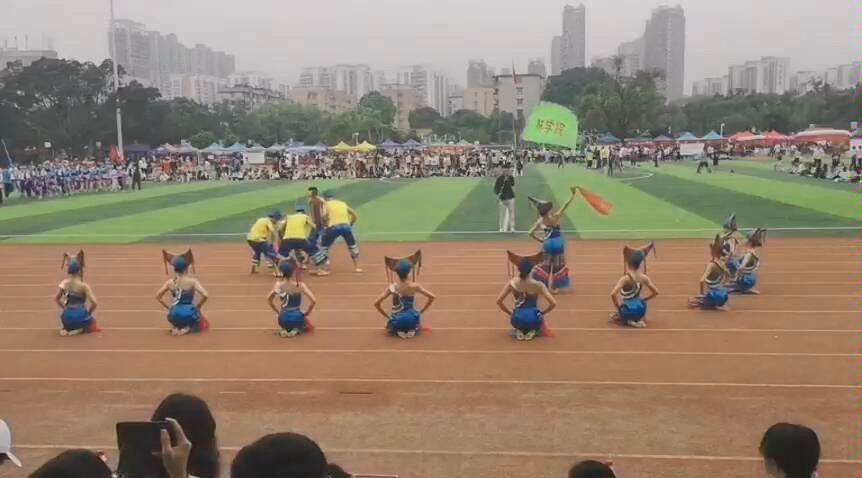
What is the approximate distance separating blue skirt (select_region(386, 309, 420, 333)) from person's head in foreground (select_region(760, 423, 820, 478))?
7.18m

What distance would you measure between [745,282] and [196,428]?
11.4m

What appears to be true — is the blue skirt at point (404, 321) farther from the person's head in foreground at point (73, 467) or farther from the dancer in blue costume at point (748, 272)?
the person's head in foreground at point (73, 467)

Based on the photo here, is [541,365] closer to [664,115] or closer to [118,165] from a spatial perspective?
[118,165]

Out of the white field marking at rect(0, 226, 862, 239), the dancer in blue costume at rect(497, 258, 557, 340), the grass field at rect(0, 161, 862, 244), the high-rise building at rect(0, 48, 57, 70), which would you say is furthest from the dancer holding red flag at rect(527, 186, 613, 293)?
the high-rise building at rect(0, 48, 57, 70)

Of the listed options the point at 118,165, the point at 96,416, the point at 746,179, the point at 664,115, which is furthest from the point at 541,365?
the point at 664,115

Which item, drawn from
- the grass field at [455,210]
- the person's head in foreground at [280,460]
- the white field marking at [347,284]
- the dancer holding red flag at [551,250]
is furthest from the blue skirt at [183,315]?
the grass field at [455,210]

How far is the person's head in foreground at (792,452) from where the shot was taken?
11.3 feet

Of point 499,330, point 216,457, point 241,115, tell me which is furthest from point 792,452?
point 241,115

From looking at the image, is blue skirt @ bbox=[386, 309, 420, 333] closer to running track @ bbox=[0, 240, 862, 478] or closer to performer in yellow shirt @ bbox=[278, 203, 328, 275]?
running track @ bbox=[0, 240, 862, 478]

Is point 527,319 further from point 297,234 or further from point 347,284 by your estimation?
point 297,234

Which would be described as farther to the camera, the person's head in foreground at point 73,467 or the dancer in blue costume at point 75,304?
the dancer in blue costume at point 75,304

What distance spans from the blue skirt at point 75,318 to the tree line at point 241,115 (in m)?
52.6

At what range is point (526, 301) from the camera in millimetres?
10219

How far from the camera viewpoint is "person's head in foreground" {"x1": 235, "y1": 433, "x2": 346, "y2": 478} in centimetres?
261
